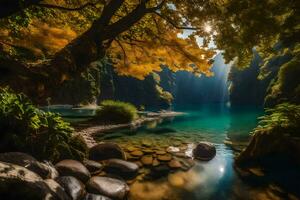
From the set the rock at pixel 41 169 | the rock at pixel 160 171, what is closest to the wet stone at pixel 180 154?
the rock at pixel 160 171

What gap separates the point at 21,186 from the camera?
380 cm

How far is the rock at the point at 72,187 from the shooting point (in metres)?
4.85

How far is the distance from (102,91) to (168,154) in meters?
35.0

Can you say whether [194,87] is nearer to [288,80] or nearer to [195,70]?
[288,80]

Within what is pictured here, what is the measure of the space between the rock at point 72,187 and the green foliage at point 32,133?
1.46m

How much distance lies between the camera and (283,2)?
4.81 m

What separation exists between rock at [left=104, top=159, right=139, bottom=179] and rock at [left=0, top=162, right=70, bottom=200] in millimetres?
2521

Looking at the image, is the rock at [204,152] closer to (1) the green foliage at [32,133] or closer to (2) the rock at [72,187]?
(1) the green foliage at [32,133]

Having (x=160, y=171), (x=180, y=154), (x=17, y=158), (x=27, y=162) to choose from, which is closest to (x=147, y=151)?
(x=180, y=154)

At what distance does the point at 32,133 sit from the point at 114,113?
1157 cm

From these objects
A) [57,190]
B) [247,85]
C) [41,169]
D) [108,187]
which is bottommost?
[108,187]

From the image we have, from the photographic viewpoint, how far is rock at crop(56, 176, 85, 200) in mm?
4848

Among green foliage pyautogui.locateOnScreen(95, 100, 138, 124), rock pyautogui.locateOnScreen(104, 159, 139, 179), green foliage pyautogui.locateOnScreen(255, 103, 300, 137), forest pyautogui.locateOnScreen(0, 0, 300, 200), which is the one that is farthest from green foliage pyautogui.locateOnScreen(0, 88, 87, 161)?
green foliage pyautogui.locateOnScreen(95, 100, 138, 124)

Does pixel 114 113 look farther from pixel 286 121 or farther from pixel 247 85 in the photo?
pixel 247 85
